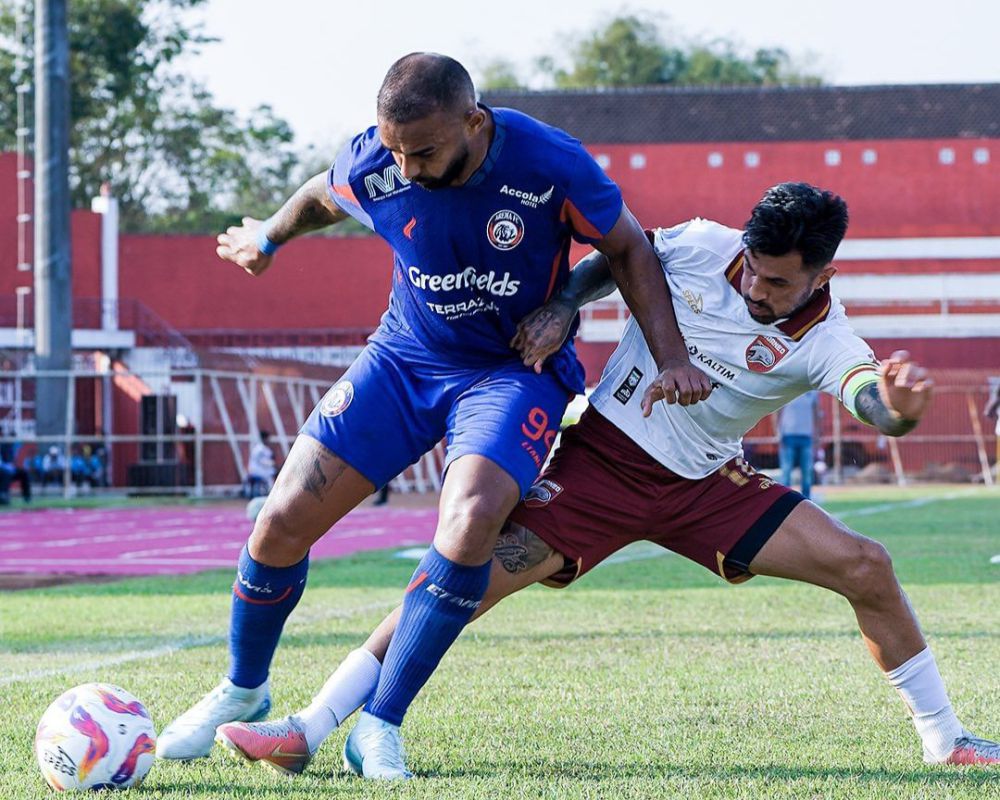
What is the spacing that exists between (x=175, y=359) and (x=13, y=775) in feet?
102

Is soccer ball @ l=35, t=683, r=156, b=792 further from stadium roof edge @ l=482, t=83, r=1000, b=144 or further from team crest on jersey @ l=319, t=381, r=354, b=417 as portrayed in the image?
stadium roof edge @ l=482, t=83, r=1000, b=144

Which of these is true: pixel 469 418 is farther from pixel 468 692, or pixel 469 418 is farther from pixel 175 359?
pixel 175 359

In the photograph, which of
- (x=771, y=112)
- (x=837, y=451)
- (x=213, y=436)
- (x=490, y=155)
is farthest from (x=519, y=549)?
(x=771, y=112)

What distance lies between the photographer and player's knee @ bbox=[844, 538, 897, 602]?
502 cm

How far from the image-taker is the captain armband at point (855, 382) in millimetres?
4816

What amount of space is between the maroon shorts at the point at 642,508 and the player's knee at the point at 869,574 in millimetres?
283

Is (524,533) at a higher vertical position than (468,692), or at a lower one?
higher

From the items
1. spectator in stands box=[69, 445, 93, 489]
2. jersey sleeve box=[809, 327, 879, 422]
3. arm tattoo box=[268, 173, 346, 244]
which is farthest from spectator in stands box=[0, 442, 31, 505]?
jersey sleeve box=[809, 327, 879, 422]

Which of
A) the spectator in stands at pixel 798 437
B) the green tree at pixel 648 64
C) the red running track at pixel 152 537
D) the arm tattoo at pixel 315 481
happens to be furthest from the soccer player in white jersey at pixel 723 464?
the green tree at pixel 648 64

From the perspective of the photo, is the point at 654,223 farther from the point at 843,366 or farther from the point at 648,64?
the point at 843,366

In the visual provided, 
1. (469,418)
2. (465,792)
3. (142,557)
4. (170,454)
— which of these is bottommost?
(170,454)

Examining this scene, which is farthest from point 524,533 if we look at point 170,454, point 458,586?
point 170,454

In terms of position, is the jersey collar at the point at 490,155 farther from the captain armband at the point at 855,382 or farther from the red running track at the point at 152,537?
the red running track at the point at 152,537

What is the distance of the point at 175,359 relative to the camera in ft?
116
